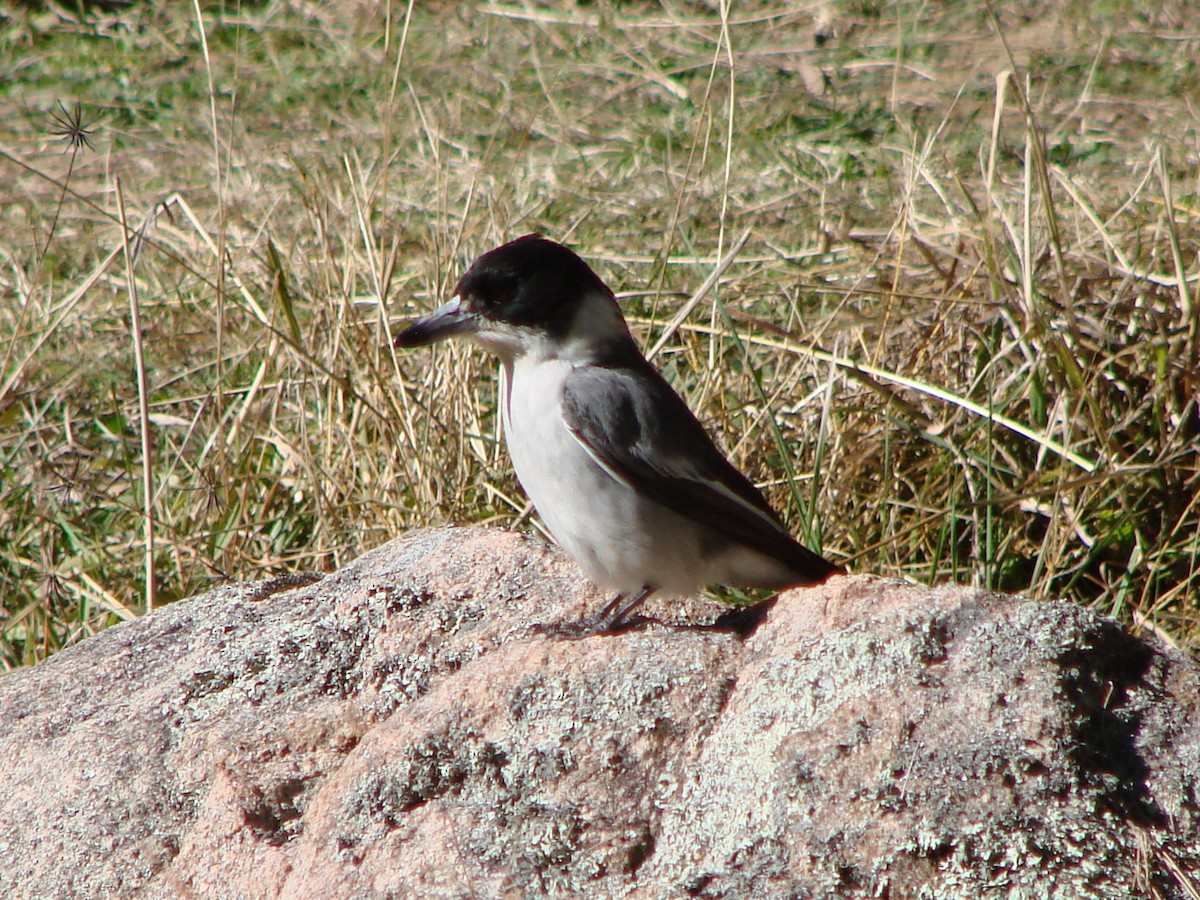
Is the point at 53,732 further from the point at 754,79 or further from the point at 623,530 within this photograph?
the point at 754,79

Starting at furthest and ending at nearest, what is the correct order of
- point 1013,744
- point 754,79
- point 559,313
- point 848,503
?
point 754,79 → point 848,503 → point 559,313 → point 1013,744

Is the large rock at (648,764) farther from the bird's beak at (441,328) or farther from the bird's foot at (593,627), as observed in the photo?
the bird's beak at (441,328)

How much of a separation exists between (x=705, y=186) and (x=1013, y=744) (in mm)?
4759

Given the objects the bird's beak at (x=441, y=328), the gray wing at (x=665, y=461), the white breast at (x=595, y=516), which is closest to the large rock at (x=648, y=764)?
the white breast at (x=595, y=516)

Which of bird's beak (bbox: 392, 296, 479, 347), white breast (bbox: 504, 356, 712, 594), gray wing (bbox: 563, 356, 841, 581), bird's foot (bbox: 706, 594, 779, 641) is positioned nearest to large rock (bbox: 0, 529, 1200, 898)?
bird's foot (bbox: 706, 594, 779, 641)

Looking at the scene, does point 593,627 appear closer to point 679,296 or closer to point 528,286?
point 528,286

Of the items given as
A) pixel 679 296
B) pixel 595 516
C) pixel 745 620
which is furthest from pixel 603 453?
pixel 679 296

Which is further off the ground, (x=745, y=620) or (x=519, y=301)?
(x=519, y=301)

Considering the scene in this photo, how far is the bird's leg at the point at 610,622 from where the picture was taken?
2.75 metres

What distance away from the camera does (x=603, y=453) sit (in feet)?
10.4

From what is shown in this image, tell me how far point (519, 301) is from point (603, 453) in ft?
1.51

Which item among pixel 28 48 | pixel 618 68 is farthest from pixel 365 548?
pixel 28 48

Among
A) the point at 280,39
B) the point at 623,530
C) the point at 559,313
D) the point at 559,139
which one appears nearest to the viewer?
the point at 623,530

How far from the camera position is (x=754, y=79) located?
780 cm
